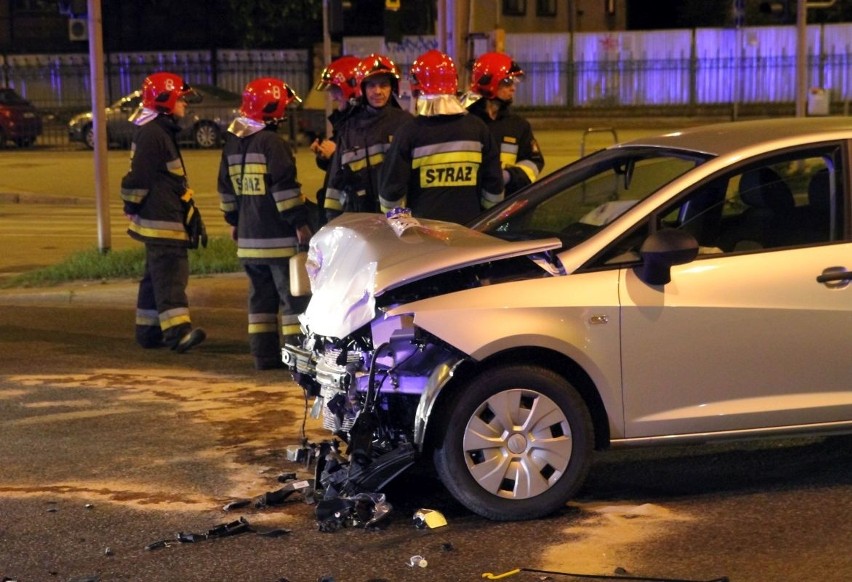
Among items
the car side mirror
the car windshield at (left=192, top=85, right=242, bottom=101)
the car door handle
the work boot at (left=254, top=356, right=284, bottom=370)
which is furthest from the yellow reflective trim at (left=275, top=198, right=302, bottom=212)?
the car windshield at (left=192, top=85, right=242, bottom=101)

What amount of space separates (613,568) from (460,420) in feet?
2.89

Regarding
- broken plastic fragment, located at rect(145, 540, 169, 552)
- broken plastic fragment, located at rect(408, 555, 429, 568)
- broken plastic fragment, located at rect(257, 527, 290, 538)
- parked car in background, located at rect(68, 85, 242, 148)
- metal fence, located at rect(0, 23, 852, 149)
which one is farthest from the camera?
metal fence, located at rect(0, 23, 852, 149)

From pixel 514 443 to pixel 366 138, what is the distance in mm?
3478

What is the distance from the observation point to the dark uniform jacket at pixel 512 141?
28.9 ft

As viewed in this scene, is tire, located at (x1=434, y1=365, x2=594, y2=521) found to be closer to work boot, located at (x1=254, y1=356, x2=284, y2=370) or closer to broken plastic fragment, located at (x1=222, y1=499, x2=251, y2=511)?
broken plastic fragment, located at (x1=222, y1=499, x2=251, y2=511)

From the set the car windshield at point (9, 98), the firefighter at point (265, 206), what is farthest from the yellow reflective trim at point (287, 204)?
the car windshield at point (9, 98)

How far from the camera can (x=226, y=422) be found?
727 cm

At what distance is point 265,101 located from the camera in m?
8.41

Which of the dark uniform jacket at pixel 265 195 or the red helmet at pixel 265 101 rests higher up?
the red helmet at pixel 265 101

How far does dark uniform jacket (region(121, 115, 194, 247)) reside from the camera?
30.1 ft

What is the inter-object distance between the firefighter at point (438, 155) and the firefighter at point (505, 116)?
43.2 inches

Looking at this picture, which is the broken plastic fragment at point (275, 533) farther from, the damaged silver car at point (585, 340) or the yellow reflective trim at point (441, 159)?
the yellow reflective trim at point (441, 159)

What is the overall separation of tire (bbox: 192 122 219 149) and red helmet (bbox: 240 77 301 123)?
22.1 m

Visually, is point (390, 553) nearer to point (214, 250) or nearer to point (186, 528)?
point (186, 528)
